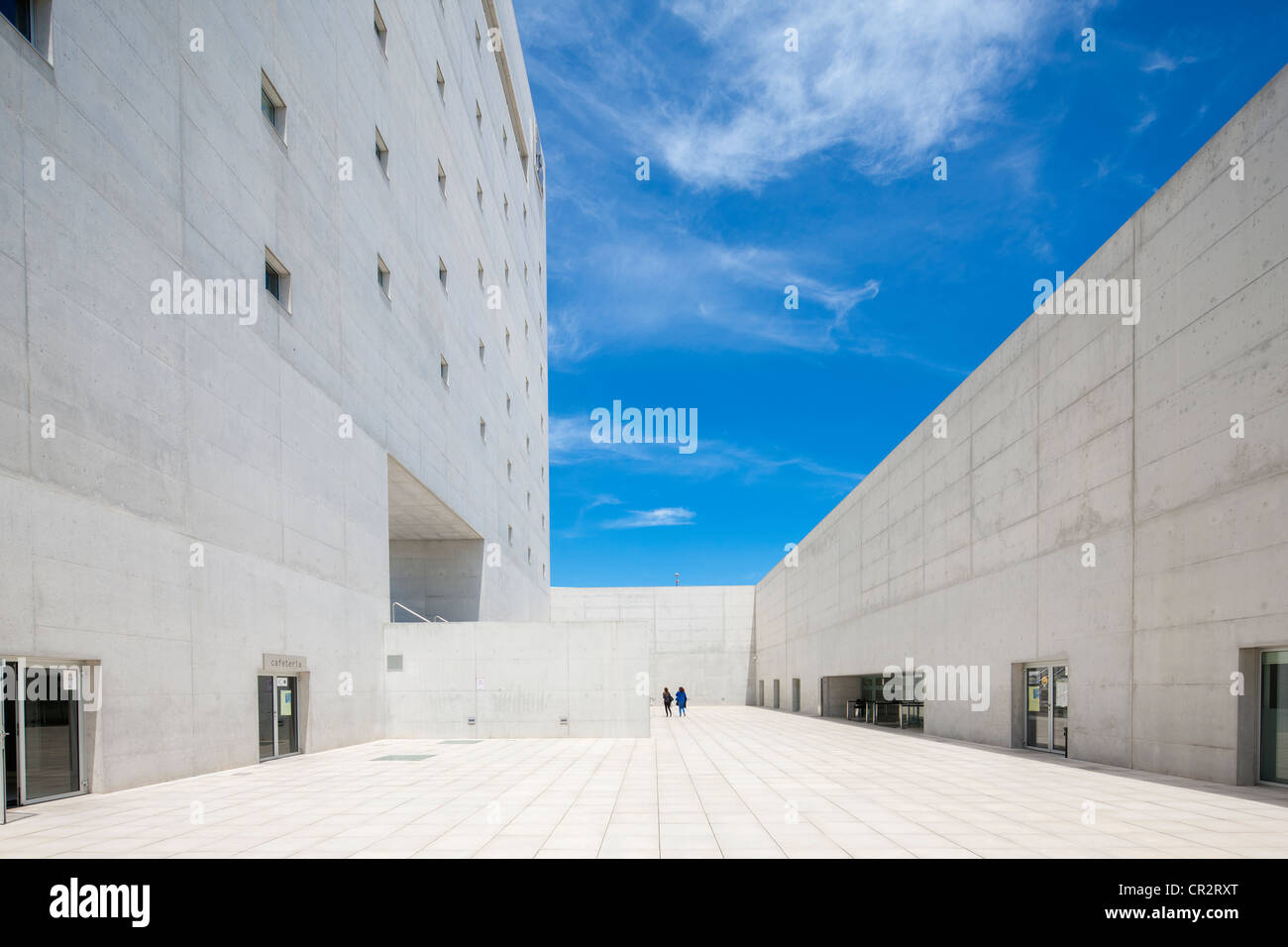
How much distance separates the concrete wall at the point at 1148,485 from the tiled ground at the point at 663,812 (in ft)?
5.43

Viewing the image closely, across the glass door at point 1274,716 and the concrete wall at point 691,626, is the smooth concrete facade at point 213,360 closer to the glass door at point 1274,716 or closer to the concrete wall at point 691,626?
the glass door at point 1274,716

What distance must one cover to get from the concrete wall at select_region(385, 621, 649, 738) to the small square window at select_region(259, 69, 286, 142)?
1287 cm

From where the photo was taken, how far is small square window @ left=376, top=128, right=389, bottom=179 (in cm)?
2242

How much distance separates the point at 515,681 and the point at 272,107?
15196mm

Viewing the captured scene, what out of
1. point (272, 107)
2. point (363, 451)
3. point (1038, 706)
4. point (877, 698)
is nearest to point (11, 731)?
point (363, 451)

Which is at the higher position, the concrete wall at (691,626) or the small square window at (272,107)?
the small square window at (272,107)

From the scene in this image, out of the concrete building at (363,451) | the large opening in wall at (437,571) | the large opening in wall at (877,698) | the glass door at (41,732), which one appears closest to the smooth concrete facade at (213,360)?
the concrete building at (363,451)

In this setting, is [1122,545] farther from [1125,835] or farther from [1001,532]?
[1125,835]

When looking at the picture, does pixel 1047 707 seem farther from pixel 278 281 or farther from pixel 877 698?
pixel 278 281

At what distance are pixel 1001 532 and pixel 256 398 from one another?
55.8ft

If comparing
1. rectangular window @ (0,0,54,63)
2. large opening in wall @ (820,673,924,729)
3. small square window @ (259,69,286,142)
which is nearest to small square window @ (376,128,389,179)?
small square window @ (259,69,286,142)

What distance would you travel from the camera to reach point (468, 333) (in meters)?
31.0

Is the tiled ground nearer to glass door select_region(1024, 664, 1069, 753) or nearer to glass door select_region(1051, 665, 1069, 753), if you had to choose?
glass door select_region(1051, 665, 1069, 753)

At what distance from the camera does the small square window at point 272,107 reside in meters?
16.1
